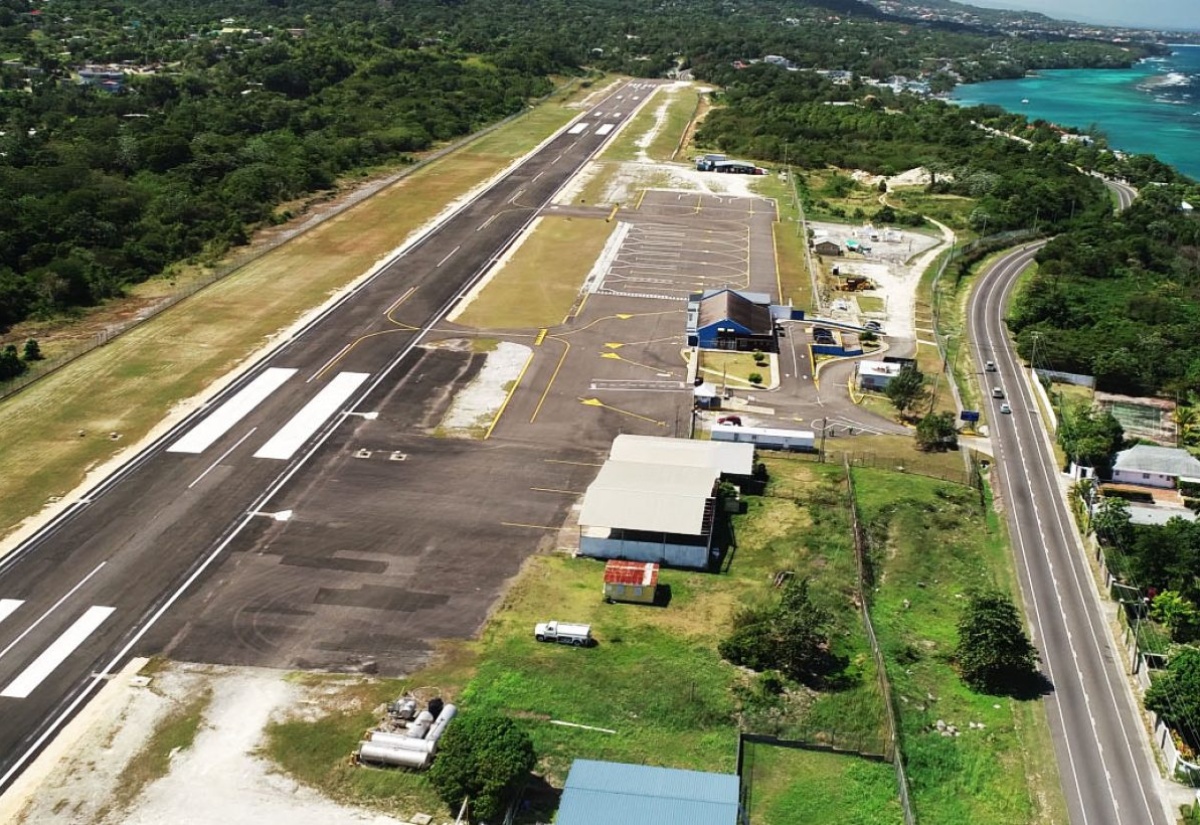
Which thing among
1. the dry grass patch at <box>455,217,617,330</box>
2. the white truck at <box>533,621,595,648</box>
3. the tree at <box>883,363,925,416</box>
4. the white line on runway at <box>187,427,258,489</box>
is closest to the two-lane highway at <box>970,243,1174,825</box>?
the tree at <box>883,363,925,416</box>

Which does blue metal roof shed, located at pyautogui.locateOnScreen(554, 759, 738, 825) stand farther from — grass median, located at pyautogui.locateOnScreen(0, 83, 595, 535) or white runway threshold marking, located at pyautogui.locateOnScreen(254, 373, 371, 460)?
grass median, located at pyautogui.locateOnScreen(0, 83, 595, 535)

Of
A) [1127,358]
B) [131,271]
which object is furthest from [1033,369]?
[131,271]

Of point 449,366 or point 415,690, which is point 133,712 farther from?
point 449,366

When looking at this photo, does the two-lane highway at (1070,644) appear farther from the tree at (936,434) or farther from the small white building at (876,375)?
the small white building at (876,375)

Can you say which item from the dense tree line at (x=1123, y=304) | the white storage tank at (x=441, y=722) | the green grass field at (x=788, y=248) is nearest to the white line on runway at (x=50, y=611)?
the white storage tank at (x=441, y=722)

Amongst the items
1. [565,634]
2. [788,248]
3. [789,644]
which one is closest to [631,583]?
[565,634]
